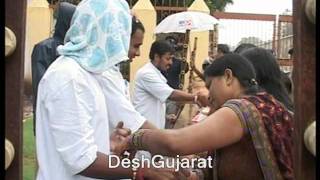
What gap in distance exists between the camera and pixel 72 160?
1796mm

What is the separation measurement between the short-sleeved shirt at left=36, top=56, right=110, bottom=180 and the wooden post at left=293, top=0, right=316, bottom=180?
3.19 ft

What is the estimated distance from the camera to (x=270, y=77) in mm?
2459

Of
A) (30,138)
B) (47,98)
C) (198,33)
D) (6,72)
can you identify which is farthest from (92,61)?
(198,33)

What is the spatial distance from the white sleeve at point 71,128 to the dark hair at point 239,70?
0.62 m

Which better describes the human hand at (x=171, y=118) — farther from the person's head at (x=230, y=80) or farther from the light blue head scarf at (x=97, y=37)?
the light blue head scarf at (x=97, y=37)

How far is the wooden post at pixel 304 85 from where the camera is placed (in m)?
0.91

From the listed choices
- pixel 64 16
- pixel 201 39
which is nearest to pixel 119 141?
pixel 64 16

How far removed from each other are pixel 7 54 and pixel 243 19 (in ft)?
27.5

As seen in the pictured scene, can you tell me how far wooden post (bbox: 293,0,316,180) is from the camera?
91 centimetres

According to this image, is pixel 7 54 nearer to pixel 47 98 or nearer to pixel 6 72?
pixel 6 72

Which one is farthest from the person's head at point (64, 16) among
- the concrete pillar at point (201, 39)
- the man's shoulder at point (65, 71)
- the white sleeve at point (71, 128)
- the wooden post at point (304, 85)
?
the concrete pillar at point (201, 39)
